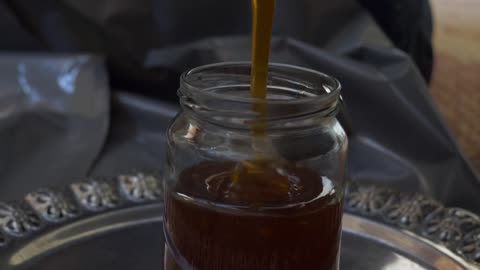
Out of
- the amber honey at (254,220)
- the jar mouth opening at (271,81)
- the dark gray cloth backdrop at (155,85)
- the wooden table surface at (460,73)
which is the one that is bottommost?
the wooden table surface at (460,73)

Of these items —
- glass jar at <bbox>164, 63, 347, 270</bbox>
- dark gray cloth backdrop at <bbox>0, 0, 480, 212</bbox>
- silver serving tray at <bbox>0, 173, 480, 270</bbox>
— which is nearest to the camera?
glass jar at <bbox>164, 63, 347, 270</bbox>

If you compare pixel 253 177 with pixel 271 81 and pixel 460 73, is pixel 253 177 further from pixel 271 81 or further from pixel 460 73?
pixel 460 73

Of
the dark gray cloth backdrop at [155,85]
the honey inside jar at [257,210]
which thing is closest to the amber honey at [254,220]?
the honey inside jar at [257,210]

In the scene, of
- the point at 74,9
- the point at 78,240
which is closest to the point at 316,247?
the point at 78,240

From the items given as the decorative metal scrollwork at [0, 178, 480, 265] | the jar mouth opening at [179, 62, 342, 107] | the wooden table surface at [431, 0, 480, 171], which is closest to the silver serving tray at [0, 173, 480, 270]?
the decorative metal scrollwork at [0, 178, 480, 265]

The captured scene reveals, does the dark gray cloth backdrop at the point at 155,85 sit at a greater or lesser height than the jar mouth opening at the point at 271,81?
lesser

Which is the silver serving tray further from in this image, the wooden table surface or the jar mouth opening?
the wooden table surface

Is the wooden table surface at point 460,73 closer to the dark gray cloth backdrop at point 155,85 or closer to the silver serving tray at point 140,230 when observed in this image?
the dark gray cloth backdrop at point 155,85
